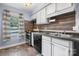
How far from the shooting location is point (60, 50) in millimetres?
1435

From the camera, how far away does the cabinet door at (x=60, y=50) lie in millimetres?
1315

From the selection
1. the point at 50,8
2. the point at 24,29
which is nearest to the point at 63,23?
the point at 50,8

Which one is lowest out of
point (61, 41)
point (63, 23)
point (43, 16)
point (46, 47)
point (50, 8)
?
point (46, 47)

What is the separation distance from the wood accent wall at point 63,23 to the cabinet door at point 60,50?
16.5 inches

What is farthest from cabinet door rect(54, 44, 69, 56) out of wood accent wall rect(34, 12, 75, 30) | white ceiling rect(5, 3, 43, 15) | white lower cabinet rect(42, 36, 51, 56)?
white ceiling rect(5, 3, 43, 15)

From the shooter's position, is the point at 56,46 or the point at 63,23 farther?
the point at 63,23

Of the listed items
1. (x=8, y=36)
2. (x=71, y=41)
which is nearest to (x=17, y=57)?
(x=8, y=36)

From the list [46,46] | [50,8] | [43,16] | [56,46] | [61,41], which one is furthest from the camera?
[43,16]

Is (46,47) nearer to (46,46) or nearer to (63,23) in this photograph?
(46,46)

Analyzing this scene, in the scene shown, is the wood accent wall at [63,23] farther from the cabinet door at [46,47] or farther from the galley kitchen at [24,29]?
the cabinet door at [46,47]

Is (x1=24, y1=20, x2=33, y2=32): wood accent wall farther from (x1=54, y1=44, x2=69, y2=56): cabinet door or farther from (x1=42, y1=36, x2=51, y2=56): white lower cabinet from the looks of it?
(x1=54, y1=44, x2=69, y2=56): cabinet door

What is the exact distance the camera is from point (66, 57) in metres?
1.36

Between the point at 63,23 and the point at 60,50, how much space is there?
1.98 ft

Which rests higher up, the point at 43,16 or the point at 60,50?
the point at 43,16
